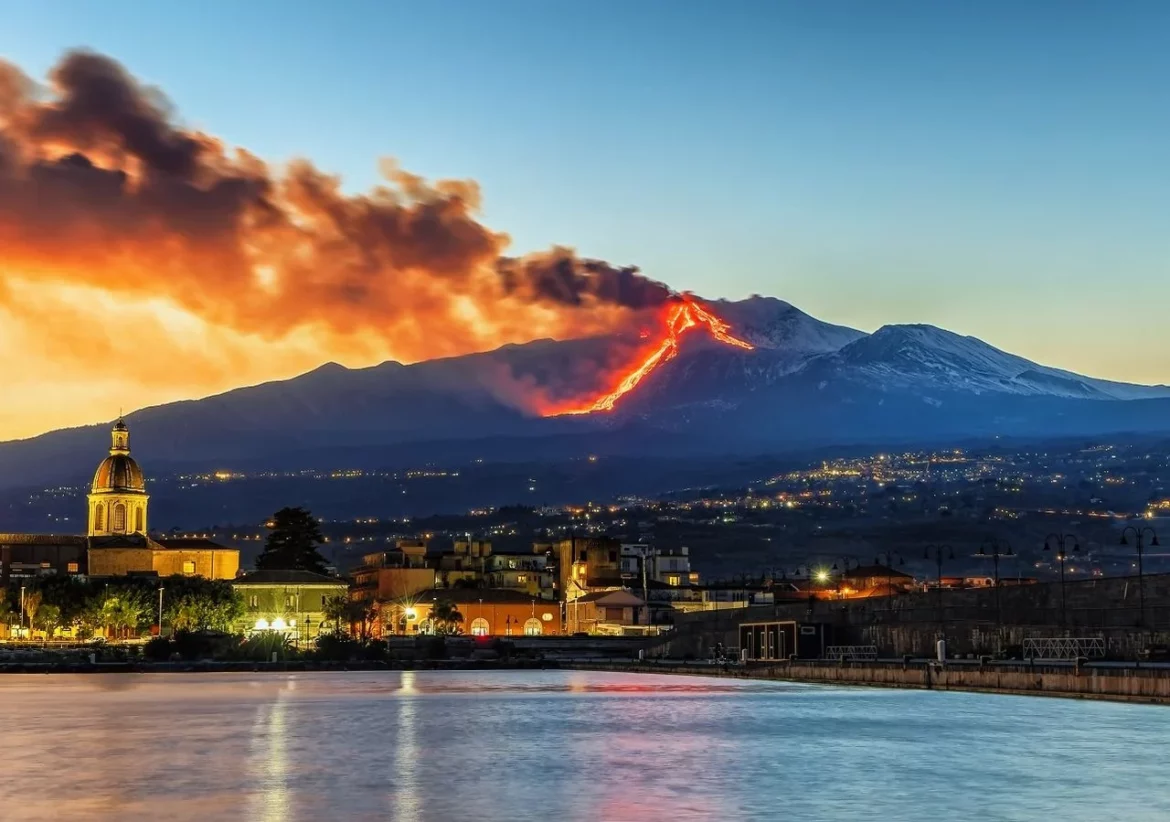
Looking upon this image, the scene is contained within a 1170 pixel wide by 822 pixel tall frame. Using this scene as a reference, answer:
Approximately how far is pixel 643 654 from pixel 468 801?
420 ft

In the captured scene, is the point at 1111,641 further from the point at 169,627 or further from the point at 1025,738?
the point at 169,627

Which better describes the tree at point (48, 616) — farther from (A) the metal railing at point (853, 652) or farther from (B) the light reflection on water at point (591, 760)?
(B) the light reflection on water at point (591, 760)

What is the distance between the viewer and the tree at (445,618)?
19550 centimetres

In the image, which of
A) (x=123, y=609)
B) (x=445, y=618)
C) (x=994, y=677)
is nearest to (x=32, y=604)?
(x=123, y=609)

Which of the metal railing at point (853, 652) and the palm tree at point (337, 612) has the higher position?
the palm tree at point (337, 612)

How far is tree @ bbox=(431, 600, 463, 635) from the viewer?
19550 centimetres

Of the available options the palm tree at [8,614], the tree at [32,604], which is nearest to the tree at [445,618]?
the tree at [32,604]

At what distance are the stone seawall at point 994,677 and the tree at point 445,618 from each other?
80.9 m

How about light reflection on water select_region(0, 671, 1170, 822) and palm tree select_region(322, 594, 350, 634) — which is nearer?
light reflection on water select_region(0, 671, 1170, 822)

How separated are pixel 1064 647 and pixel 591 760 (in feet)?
149

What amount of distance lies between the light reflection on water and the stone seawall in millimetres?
939

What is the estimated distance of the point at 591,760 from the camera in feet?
159

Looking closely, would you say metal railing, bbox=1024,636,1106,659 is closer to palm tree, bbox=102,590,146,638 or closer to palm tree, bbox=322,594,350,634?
palm tree, bbox=102,590,146,638

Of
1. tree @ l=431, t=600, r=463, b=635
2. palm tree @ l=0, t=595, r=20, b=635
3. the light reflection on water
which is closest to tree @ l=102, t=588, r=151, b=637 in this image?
palm tree @ l=0, t=595, r=20, b=635
